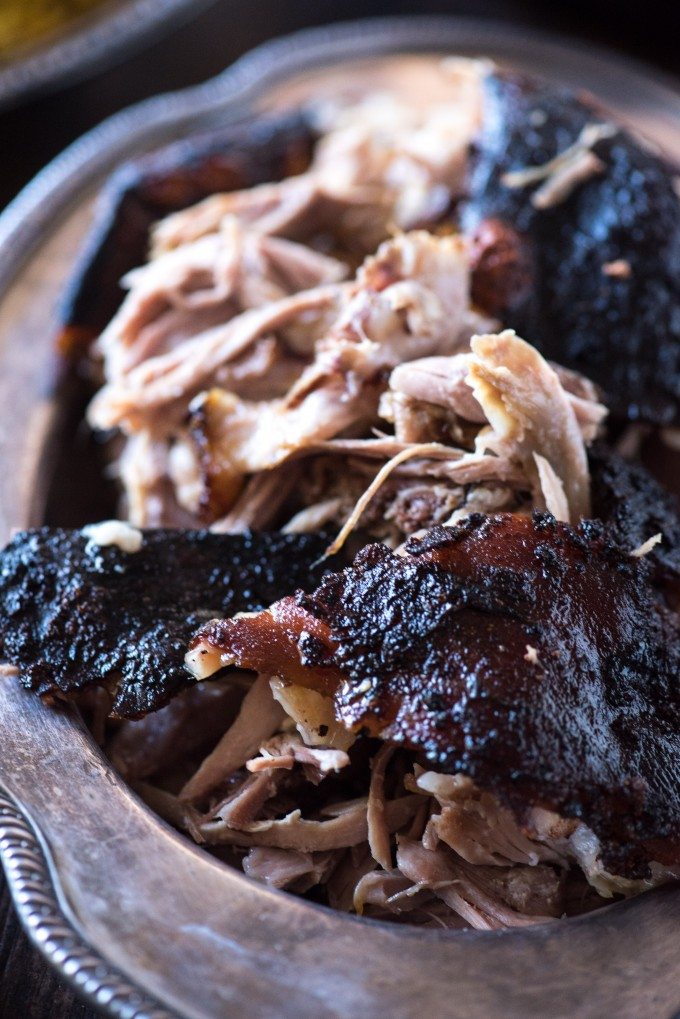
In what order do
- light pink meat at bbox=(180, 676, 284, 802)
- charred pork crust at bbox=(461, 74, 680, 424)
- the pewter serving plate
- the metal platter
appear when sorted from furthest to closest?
1. the metal platter
2. charred pork crust at bbox=(461, 74, 680, 424)
3. light pink meat at bbox=(180, 676, 284, 802)
4. the pewter serving plate

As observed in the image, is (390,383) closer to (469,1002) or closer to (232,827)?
(232,827)

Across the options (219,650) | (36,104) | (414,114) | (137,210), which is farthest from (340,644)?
(36,104)

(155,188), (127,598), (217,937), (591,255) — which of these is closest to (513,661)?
(217,937)

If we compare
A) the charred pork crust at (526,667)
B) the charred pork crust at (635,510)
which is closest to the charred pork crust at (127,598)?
the charred pork crust at (526,667)

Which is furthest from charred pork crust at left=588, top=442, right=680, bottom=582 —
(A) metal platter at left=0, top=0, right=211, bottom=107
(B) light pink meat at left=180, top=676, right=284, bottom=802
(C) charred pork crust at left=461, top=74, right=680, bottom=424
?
(A) metal platter at left=0, top=0, right=211, bottom=107

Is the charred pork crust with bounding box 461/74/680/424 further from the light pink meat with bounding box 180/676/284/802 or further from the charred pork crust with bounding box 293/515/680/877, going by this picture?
the light pink meat with bounding box 180/676/284/802

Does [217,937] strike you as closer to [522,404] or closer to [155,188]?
[522,404]
